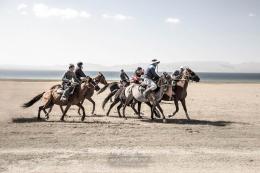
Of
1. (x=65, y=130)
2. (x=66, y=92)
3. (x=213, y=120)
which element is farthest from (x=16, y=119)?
(x=213, y=120)

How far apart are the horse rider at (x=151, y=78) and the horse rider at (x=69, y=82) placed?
3.02 meters

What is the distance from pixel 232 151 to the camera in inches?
504

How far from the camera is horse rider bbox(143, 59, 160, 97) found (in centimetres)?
2016

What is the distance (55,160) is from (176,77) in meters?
11.0

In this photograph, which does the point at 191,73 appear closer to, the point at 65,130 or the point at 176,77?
the point at 176,77

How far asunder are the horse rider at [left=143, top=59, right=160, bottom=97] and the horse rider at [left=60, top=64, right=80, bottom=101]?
302 centimetres

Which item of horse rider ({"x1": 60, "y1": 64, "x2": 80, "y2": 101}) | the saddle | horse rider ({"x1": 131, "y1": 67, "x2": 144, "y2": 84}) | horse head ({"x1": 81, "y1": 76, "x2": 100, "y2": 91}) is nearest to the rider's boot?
horse rider ({"x1": 131, "y1": 67, "x2": 144, "y2": 84})

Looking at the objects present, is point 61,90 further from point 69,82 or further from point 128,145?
point 128,145

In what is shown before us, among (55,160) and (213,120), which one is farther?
(213,120)

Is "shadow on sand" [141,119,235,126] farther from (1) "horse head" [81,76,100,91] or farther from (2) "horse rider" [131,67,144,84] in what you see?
(1) "horse head" [81,76,100,91]

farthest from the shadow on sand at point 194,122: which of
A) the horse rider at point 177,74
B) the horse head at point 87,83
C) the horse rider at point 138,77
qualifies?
the horse head at point 87,83

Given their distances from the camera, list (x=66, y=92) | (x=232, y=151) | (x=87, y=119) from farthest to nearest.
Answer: (x=87, y=119) < (x=66, y=92) < (x=232, y=151)

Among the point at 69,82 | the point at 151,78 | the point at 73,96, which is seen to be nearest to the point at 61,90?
the point at 69,82

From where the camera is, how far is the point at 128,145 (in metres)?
13.7
